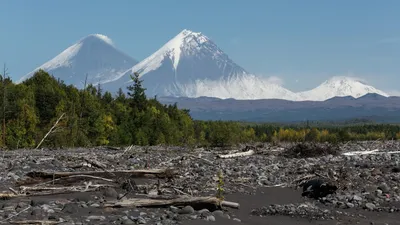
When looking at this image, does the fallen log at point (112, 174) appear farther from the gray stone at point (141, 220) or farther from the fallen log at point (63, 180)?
the gray stone at point (141, 220)

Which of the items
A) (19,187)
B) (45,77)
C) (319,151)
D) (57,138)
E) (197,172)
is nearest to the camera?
(19,187)

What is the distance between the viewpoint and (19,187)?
13852 mm

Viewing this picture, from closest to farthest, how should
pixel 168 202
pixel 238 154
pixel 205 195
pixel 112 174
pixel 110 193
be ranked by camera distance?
pixel 168 202 → pixel 110 193 → pixel 205 195 → pixel 112 174 → pixel 238 154

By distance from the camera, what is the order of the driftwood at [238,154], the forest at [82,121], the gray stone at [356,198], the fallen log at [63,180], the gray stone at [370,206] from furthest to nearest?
1. the forest at [82,121]
2. the driftwood at [238,154]
3. the fallen log at [63,180]
4. the gray stone at [356,198]
5. the gray stone at [370,206]

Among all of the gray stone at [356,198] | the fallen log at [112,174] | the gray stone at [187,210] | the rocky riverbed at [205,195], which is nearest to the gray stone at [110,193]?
the rocky riverbed at [205,195]

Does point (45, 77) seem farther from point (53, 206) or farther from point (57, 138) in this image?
point (53, 206)

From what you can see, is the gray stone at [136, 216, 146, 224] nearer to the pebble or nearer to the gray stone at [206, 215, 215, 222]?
the pebble

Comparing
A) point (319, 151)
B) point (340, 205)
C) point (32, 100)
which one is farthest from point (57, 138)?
point (340, 205)

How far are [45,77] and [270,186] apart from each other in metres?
63.6

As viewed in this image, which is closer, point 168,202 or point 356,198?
point 168,202

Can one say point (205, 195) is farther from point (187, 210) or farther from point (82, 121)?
point (82, 121)

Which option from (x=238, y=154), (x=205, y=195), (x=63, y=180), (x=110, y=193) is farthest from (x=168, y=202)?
(x=238, y=154)

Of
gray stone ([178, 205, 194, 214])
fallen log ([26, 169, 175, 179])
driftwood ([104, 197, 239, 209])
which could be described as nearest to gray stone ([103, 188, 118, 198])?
driftwood ([104, 197, 239, 209])

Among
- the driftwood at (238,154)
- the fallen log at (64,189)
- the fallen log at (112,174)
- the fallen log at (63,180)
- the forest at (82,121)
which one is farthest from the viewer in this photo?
the forest at (82,121)
